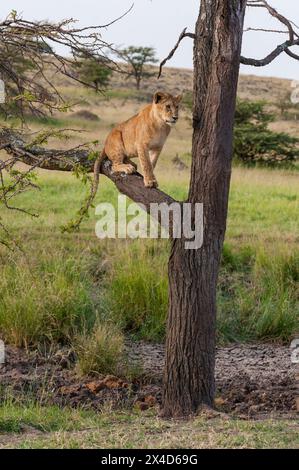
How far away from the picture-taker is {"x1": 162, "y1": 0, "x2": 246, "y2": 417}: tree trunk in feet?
25.0

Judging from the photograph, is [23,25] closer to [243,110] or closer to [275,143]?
[275,143]

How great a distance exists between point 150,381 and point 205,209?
8.24ft

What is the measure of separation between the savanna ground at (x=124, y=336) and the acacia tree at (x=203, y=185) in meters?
0.38

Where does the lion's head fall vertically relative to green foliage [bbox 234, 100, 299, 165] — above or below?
above

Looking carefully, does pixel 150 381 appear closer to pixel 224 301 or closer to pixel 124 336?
pixel 124 336

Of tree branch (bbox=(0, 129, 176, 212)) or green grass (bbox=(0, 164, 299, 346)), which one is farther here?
green grass (bbox=(0, 164, 299, 346))

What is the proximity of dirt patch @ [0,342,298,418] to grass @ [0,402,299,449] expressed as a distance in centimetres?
61

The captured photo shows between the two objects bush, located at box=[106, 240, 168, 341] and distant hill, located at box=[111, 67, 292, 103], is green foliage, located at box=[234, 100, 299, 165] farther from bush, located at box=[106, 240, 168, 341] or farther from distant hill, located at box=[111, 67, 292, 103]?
distant hill, located at box=[111, 67, 292, 103]

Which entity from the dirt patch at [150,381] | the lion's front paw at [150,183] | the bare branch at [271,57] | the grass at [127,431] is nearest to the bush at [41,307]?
the dirt patch at [150,381]

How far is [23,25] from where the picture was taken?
806 cm

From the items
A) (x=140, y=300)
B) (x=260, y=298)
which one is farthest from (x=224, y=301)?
(x=140, y=300)

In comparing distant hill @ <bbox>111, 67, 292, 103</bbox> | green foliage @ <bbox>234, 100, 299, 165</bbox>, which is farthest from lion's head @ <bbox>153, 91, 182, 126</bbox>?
distant hill @ <bbox>111, 67, 292, 103</bbox>

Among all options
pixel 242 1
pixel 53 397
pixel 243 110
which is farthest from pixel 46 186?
pixel 243 110

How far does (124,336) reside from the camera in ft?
35.6
